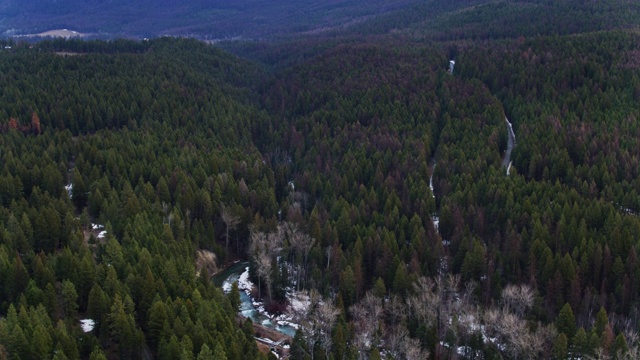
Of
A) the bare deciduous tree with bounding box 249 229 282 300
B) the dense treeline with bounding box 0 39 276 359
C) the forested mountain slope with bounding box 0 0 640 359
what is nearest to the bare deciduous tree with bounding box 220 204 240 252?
the forested mountain slope with bounding box 0 0 640 359

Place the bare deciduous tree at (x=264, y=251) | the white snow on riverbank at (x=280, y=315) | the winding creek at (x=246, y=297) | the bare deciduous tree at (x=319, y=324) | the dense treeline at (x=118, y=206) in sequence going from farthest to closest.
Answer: the bare deciduous tree at (x=264, y=251)
the white snow on riverbank at (x=280, y=315)
the winding creek at (x=246, y=297)
the bare deciduous tree at (x=319, y=324)
the dense treeline at (x=118, y=206)

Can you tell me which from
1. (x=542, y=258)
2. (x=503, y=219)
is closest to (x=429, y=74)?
(x=503, y=219)

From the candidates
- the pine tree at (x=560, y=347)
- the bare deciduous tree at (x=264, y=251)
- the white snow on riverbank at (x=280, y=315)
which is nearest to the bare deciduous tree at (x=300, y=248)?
the bare deciduous tree at (x=264, y=251)

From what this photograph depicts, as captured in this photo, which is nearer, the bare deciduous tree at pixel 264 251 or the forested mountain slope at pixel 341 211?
the forested mountain slope at pixel 341 211

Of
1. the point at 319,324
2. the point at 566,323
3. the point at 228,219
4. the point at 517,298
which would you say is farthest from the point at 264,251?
the point at 566,323

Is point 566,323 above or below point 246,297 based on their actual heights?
above

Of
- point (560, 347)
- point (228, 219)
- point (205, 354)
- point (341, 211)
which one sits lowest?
point (560, 347)

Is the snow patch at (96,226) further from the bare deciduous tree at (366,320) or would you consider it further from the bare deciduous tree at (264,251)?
the bare deciduous tree at (366,320)

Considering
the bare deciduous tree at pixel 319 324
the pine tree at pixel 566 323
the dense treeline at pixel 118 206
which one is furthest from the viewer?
the pine tree at pixel 566 323

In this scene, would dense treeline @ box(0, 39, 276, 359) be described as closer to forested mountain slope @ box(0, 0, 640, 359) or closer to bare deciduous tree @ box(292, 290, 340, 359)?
forested mountain slope @ box(0, 0, 640, 359)

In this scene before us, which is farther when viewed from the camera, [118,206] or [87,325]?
[118,206]

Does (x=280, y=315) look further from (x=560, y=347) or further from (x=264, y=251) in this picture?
(x=560, y=347)
